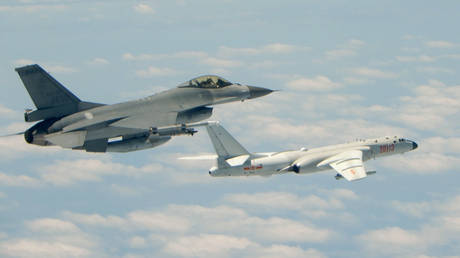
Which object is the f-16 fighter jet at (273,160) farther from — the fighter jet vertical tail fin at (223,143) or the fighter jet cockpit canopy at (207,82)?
the fighter jet cockpit canopy at (207,82)

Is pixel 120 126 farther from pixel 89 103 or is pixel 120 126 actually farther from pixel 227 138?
pixel 227 138

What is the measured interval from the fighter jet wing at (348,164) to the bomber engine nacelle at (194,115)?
8.98 metres

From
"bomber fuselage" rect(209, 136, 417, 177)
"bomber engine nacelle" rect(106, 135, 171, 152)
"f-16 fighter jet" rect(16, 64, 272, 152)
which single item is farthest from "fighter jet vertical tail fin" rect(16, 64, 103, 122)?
"bomber fuselage" rect(209, 136, 417, 177)

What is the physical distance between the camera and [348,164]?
1758 inches

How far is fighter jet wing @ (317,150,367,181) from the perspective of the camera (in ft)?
142

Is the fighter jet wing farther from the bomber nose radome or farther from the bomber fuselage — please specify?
the bomber nose radome

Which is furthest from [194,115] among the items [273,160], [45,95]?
[45,95]

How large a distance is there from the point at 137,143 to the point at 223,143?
7018 mm

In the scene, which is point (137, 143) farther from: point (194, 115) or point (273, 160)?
point (273, 160)

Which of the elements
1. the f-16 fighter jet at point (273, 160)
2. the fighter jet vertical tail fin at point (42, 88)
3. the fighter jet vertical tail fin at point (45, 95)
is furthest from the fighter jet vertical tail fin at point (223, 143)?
the fighter jet vertical tail fin at point (42, 88)

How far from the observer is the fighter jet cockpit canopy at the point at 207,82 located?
4425 centimetres

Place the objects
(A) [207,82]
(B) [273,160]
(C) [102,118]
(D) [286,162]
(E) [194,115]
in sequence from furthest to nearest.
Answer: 1. (D) [286,162]
2. (B) [273,160]
3. (A) [207,82]
4. (E) [194,115]
5. (C) [102,118]

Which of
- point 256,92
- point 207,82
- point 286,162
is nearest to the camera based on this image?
point 207,82

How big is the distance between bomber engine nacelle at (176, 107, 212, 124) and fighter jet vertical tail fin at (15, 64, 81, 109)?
23.5 feet
